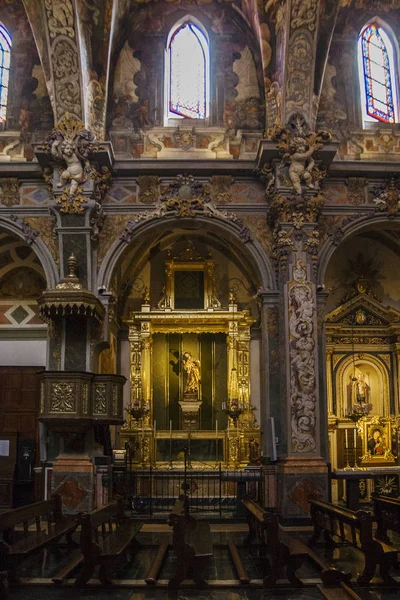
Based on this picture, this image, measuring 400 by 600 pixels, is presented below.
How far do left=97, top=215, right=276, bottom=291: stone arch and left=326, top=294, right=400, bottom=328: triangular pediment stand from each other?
10.6ft

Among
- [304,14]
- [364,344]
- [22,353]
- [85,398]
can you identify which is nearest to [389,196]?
[304,14]

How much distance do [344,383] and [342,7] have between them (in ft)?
27.8

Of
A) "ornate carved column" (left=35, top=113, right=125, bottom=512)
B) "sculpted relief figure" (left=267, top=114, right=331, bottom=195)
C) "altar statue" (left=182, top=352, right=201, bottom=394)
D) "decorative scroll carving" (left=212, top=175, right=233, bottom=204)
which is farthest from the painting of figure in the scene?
"decorative scroll carving" (left=212, top=175, right=233, bottom=204)

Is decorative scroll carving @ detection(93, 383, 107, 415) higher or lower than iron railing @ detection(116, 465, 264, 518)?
higher

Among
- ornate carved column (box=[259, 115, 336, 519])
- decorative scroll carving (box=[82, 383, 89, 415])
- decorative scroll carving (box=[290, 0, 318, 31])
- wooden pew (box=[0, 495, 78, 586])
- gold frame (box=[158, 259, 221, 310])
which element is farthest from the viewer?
gold frame (box=[158, 259, 221, 310])

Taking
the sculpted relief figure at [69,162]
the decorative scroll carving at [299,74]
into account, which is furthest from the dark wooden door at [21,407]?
the decorative scroll carving at [299,74]

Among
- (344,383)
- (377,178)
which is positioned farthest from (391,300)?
(377,178)

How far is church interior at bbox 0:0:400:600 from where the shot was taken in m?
12.7

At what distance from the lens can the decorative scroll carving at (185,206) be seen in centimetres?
1392

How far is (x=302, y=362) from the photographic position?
42.1 ft

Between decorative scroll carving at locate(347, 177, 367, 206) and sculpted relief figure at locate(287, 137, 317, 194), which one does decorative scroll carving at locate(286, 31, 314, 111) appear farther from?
decorative scroll carving at locate(347, 177, 367, 206)

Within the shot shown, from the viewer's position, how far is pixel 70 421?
1197cm

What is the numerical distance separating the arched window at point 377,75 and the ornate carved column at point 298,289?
248 cm

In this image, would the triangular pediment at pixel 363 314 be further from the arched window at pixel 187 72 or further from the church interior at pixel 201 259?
the arched window at pixel 187 72
